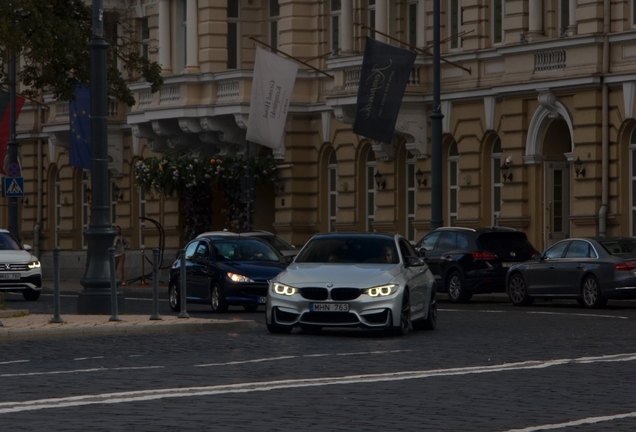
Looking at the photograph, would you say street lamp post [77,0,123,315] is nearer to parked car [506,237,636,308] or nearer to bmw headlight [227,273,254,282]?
bmw headlight [227,273,254,282]

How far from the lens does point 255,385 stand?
14891 mm

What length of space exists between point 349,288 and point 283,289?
3.17 feet

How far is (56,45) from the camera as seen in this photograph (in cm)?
3538

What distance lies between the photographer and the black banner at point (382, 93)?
4038cm

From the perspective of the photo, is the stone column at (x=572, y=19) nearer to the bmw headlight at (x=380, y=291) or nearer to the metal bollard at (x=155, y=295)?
the metal bollard at (x=155, y=295)

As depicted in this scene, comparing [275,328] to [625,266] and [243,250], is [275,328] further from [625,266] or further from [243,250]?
[625,266]

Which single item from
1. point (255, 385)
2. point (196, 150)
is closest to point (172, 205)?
point (196, 150)

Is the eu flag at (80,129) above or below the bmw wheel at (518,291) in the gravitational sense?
above

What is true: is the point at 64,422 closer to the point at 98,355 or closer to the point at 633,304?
the point at 98,355

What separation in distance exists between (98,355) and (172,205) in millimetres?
33796

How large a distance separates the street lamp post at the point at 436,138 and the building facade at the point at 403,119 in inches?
74.4

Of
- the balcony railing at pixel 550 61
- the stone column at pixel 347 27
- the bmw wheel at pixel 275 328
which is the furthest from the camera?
the stone column at pixel 347 27

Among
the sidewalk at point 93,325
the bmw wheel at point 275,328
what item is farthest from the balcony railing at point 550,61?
the bmw wheel at point 275,328

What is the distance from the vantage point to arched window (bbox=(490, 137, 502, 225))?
139ft
